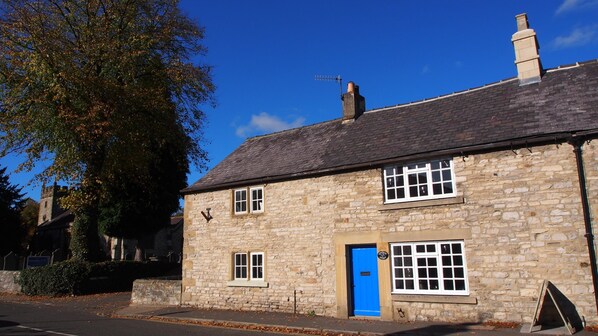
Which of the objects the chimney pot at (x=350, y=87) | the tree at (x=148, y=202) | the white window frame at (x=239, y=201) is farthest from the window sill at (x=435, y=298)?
the tree at (x=148, y=202)

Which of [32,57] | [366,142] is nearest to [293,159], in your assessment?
[366,142]

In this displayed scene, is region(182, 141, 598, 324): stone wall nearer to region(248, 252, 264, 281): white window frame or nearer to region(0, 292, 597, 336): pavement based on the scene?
region(248, 252, 264, 281): white window frame

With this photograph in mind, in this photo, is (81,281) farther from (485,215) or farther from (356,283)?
(485,215)

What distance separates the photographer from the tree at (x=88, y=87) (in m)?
21.0

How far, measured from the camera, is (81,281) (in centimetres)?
2244

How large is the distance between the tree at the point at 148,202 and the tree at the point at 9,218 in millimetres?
13854

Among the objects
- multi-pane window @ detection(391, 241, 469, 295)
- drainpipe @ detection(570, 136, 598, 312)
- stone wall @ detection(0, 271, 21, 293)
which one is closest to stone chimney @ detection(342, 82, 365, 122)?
multi-pane window @ detection(391, 241, 469, 295)

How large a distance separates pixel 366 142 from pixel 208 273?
25.1 feet

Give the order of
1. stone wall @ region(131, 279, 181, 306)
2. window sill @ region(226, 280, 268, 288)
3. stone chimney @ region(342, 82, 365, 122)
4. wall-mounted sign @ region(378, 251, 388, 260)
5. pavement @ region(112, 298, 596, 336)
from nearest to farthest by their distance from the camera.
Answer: pavement @ region(112, 298, 596, 336) → wall-mounted sign @ region(378, 251, 388, 260) → window sill @ region(226, 280, 268, 288) → stone wall @ region(131, 279, 181, 306) → stone chimney @ region(342, 82, 365, 122)

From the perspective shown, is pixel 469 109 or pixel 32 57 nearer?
pixel 469 109

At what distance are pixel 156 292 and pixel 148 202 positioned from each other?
1440cm

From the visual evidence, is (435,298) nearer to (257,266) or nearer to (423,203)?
(423,203)

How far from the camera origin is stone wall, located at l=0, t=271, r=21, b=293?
23913 millimetres

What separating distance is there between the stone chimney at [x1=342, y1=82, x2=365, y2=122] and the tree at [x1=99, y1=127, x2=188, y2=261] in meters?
15.3
